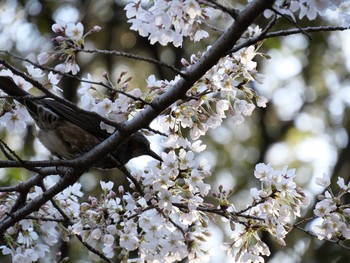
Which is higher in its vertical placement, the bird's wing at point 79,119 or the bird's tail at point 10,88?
the bird's wing at point 79,119

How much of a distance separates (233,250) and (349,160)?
4.74 meters

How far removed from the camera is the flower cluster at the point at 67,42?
10.2ft

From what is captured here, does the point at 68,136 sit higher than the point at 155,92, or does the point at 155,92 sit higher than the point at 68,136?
the point at 68,136

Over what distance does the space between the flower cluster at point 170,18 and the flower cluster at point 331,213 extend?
3.56ft

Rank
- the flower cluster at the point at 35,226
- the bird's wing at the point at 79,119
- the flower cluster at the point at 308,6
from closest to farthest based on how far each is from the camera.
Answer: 1. the flower cluster at the point at 308,6
2. the flower cluster at the point at 35,226
3. the bird's wing at the point at 79,119

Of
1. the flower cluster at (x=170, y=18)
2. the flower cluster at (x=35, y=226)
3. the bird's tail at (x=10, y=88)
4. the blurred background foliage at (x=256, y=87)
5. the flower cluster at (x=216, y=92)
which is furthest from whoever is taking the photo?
the blurred background foliage at (x=256, y=87)

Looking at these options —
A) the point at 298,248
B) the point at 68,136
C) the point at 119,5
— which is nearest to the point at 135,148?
the point at 68,136

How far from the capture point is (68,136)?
14.3 feet

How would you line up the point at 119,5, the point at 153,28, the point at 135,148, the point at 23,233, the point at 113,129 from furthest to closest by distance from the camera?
the point at 119,5, the point at 135,148, the point at 23,233, the point at 113,129, the point at 153,28

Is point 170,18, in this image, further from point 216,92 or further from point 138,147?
point 138,147

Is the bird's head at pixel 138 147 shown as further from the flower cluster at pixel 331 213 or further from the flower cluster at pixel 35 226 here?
the flower cluster at pixel 331 213

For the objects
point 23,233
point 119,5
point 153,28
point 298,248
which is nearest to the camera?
point 153,28

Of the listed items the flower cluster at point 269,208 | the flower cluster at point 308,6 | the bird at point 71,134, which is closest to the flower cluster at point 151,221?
the flower cluster at point 269,208

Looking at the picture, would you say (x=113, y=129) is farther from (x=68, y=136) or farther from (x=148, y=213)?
(x=68, y=136)
